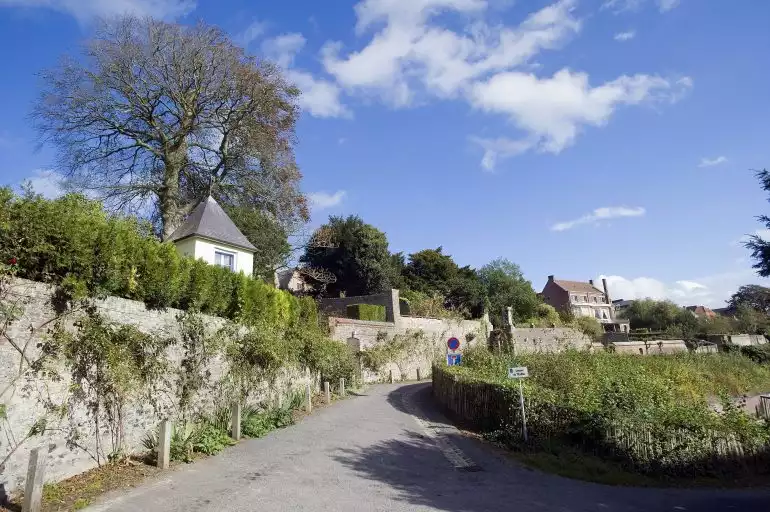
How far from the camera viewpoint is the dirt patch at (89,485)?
22.5ft

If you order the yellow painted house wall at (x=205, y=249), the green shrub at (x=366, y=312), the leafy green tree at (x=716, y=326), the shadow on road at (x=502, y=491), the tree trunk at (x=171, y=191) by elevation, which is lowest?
the shadow on road at (x=502, y=491)

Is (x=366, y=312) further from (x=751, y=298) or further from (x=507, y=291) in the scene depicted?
(x=751, y=298)

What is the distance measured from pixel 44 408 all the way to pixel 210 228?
13.6 metres

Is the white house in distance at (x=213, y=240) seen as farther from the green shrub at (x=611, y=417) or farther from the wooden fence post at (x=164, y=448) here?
the wooden fence post at (x=164, y=448)

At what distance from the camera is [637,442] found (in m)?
9.86

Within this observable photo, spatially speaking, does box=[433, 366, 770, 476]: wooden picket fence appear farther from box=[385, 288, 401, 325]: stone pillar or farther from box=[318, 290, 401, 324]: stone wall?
box=[318, 290, 401, 324]: stone wall

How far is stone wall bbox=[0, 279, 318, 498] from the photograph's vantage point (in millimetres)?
7027

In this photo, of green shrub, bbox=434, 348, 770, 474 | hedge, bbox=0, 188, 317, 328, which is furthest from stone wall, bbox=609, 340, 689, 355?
hedge, bbox=0, 188, 317, 328

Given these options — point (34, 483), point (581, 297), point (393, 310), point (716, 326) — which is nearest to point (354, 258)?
point (393, 310)

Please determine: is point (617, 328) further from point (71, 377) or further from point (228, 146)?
point (71, 377)

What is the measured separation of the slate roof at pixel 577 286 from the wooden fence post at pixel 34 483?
78684 mm

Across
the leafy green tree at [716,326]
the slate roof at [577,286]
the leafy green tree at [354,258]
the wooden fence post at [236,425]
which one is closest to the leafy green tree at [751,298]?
the leafy green tree at [716,326]

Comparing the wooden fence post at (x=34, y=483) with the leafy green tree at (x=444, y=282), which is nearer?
the wooden fence post at (x=34, y=483)

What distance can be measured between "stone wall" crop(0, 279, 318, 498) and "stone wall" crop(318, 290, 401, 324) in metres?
20.5
